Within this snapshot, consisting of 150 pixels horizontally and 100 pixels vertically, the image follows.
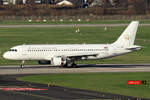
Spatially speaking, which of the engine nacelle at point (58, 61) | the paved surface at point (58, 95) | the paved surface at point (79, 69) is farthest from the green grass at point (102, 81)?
the engine nacelle at point (58, 61)

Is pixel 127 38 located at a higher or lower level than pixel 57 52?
higher

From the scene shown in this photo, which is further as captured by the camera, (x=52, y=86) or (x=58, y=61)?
(x=58, y=61)

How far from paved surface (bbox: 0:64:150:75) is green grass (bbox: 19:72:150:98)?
4.82 metres

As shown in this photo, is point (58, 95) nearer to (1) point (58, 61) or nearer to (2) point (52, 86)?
(2) point (52, 86)

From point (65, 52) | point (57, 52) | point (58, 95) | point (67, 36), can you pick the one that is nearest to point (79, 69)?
point (65, 52)

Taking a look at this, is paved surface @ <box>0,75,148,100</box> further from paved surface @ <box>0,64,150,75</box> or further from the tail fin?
the tail fin

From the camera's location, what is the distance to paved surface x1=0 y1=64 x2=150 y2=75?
2852 inches

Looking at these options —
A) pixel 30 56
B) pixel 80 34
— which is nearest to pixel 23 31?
pixel 80 34

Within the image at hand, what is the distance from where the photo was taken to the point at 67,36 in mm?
131625

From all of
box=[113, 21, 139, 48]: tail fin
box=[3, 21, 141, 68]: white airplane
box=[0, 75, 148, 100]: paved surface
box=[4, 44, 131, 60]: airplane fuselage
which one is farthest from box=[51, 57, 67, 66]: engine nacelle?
box=[0, 75, 148, 100]: paved surface

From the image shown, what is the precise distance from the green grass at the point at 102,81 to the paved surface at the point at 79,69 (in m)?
Answer: 4.82

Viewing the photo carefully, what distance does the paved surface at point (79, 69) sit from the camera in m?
72.4

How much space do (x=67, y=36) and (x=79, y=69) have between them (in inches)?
2243

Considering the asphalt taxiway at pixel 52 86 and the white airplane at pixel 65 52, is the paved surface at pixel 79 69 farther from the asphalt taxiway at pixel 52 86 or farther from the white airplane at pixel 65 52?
the white airplane at pixel 65 52
